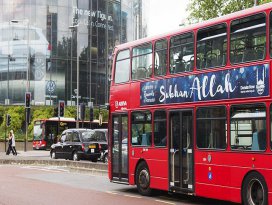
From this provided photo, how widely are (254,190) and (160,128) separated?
3.97m

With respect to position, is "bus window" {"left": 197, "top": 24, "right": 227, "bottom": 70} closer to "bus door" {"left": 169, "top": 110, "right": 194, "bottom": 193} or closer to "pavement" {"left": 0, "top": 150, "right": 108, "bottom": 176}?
"bus door" {"left": 169, "top": 110, "right": 194, "bottom": 193}

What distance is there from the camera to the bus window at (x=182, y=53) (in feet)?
46.9

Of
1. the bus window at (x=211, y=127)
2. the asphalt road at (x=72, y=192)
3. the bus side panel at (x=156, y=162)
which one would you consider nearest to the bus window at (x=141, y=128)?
the bus side panel at (x=156, y=162)

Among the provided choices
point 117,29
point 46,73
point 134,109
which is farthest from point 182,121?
point 117,29

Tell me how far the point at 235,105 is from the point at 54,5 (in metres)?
66.2

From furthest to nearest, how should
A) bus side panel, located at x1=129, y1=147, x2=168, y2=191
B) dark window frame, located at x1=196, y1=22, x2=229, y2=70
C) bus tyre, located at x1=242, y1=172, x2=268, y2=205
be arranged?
bus side panel, located at x1=129, y1=147, x2=168, y2=191 → dark window frame, located at x1=196, y1=22, x2=229, y2=70 → bus tyre, located at x1=242, y1=172, x2=268, y2=205

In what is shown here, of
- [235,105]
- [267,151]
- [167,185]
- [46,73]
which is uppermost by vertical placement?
[46,73]

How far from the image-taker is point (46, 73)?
74188 mm

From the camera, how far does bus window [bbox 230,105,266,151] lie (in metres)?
11.8

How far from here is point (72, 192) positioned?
1667 centimetres

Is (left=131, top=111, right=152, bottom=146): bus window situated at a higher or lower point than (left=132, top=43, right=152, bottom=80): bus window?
lower

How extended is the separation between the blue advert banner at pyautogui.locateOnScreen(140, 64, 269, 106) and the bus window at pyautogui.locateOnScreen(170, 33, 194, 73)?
28cm

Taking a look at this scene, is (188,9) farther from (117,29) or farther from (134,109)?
(117,29)

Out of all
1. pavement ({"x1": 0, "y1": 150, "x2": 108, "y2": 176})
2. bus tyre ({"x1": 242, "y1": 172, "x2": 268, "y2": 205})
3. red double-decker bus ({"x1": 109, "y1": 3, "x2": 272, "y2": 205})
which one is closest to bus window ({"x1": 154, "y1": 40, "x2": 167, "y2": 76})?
red double-decker bus ({"x1": 109, "y1": 3, "x2": 272, "y2": 205})
